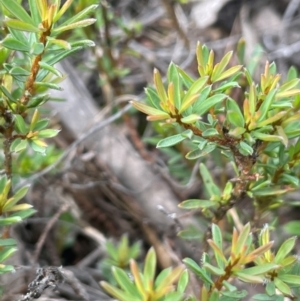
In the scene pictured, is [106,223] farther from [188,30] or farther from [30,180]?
[188,30]

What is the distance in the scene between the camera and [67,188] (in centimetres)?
151

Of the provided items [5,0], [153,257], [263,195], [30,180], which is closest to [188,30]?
[30,180]

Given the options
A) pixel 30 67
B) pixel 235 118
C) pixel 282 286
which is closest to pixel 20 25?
pixel 30 67

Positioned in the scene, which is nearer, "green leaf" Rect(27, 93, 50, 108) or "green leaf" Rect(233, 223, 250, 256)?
"green leaf" Rect(233, 223, 250, 256)

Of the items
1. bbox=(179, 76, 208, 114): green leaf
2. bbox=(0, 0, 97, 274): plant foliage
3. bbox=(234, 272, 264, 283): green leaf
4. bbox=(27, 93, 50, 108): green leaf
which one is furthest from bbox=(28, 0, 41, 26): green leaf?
bbox=(234, 272, 264, 283): green leaf

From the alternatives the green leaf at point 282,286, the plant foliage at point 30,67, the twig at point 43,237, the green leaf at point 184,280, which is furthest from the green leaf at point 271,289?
the twig at point 43,237

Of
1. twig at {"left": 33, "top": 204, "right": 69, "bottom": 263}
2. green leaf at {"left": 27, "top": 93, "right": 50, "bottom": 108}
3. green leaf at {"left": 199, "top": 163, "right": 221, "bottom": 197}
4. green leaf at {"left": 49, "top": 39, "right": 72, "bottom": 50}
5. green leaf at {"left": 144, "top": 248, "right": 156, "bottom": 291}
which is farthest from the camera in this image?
twig at {"left": 33, "top": 204, "right": 69, "bottom": 263}

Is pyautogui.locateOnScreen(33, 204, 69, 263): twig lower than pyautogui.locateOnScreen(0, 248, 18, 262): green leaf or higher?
lower

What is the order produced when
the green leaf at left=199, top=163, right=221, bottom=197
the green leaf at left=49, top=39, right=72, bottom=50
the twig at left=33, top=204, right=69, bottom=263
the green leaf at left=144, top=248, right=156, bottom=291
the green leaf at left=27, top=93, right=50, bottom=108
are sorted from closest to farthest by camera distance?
1. the green leaf at left=144, top=248, right=156, bottom=291
2. the green leaf at left=49, top=39, right=72, bottom=50
3. the green leaf at left=27, top=93, right=50, bottom=108
4. the green leaf at left=199, top=163, right=221, bottom=197
5. the twig at left=33, top=204, right=69, bottom=263

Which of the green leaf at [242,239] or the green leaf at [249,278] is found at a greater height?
the green leaf at [242,239]

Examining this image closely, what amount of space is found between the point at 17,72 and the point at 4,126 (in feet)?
0.41

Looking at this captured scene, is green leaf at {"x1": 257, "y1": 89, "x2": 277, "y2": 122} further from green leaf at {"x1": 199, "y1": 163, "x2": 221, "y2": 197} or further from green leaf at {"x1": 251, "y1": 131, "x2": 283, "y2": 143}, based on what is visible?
green leaf at {"x1": 199, "y1": 163, "x2": 221, "y2": 197}

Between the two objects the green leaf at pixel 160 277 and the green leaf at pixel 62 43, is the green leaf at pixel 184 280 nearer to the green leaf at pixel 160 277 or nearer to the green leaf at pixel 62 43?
the green leaf at pixel 160 277

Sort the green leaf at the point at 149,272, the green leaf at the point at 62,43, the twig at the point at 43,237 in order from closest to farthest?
the green leaf at the point at 149,272 < the green leaf at the point at 62,43 < the twig at the point at 43,237
